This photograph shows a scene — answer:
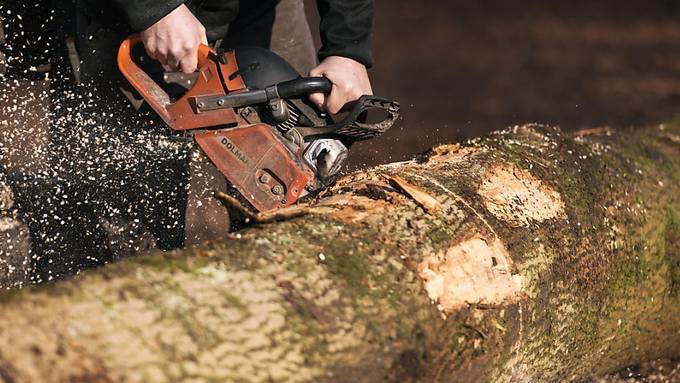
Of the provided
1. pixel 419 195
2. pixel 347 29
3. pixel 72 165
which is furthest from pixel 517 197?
pixel 72 165

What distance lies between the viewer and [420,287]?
6.77 feet

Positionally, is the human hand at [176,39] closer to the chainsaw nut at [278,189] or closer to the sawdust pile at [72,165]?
the sawdust pile at [72,165]

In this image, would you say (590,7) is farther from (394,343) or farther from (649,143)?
(394,343)

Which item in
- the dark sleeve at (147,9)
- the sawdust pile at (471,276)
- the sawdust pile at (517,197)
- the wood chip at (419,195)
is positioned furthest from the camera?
the dark sleeve at (147,9)

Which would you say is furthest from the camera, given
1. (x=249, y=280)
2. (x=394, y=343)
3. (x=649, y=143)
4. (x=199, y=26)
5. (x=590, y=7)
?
(x=590, y=7)

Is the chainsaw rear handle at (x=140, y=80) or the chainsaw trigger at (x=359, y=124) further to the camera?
the chainsaw rear handle at (x=140, y=80)

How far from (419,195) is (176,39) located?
97cm

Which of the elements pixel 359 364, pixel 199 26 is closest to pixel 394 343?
pixel 359 364

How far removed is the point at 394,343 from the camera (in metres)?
1.90

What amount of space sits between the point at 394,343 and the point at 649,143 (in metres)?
2.07

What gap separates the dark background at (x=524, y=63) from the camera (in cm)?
772

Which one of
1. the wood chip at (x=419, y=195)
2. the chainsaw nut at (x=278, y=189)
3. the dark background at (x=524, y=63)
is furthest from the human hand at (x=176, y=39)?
the dark background at (x=524, y=63)

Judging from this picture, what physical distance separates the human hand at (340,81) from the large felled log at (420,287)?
0.96 ft

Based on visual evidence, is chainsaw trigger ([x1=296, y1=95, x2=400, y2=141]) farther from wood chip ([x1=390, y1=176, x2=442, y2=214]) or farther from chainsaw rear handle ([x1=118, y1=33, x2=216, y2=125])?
chainsaw rear handle ([x1=118, y1=33, x2=216, y2=125])
